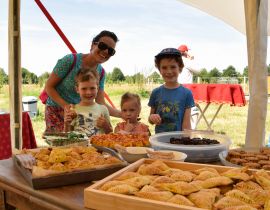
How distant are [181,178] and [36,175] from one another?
388mm

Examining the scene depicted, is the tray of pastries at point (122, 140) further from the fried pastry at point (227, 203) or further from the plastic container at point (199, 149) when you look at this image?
the fried pastry at point (227, 203)

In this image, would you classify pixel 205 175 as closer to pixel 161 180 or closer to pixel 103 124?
pixel 161 180

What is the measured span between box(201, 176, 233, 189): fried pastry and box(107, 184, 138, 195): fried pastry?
0.54ft

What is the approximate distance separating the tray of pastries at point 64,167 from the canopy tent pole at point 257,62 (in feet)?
2.77

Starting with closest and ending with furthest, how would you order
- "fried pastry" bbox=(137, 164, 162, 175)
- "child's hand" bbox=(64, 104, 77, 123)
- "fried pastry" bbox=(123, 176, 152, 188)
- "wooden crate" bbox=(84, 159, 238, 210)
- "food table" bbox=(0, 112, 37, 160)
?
1. "wooden crate" bbox=(84, 159, 238, 210)
2. "fried pastry" bbox=(123, 176, 152, 188)
3. "fried pastry" bbox=(137, 164, 162, 175)
4. "child's hand" bbox=(64, 104, 77, 123)
5. "food table" bbox=(0, 112, 37, 160)

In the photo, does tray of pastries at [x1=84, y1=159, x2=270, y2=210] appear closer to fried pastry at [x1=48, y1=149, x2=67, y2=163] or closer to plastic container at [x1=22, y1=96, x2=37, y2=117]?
fried pastry at [x1=48, y1=149, x2=67, y2=163]

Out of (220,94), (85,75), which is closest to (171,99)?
(85,75)

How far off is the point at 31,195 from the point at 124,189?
31 cm

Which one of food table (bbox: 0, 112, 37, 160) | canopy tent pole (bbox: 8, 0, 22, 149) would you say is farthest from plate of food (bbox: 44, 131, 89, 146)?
food table (bbox: 0, 112, 37, 160)

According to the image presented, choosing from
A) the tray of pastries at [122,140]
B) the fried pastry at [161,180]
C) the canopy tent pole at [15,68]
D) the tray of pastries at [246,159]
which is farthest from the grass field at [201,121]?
the fried pastry at [161,180]

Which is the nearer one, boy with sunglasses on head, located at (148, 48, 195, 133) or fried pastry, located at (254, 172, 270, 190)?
fried pastry, located at (254, 172, 270, 190)

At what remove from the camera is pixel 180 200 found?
70cm

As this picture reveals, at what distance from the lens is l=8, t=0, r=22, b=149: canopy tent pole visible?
2469 mm

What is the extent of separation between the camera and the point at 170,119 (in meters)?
1.94
